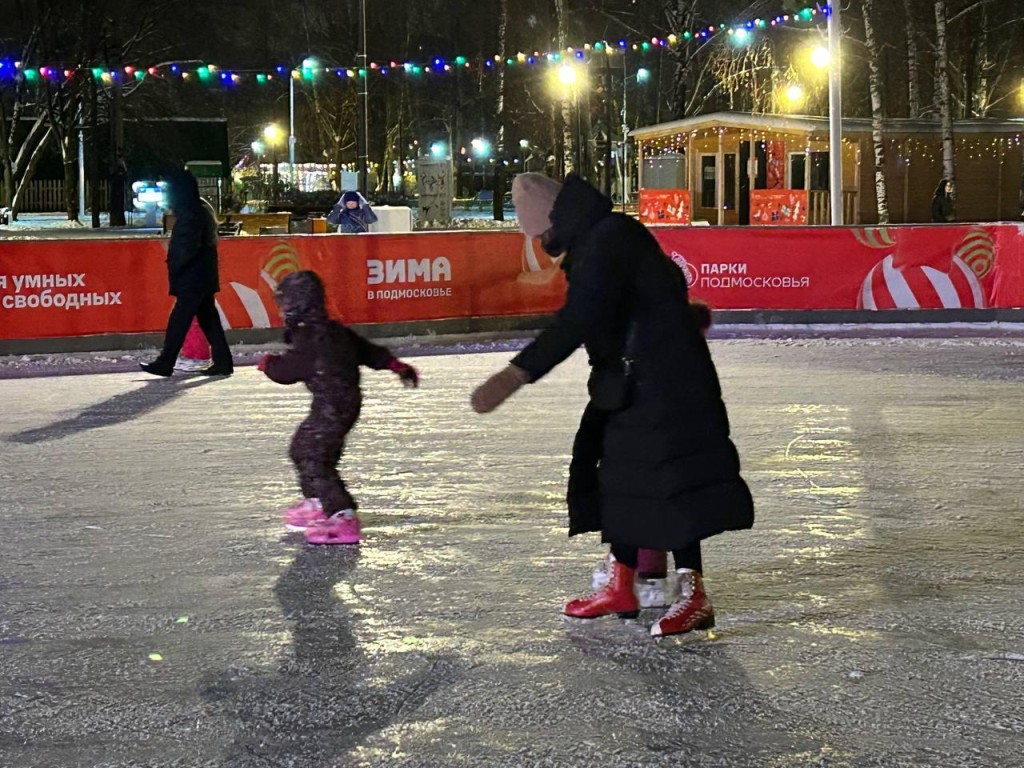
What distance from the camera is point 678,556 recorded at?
4.87 m

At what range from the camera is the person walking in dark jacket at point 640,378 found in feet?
14.8

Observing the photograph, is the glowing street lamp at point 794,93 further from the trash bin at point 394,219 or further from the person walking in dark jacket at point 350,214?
the person walking in dark jacket at point 350,214

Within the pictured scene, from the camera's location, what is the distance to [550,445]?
8.70 meters

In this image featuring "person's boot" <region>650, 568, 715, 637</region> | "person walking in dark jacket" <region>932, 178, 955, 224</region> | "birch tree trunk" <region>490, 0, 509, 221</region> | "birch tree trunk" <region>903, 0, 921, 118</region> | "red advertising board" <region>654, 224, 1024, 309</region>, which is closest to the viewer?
"person's boot" <region>650, 568, 715, 637</region>

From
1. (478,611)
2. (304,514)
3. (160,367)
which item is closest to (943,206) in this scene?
(160,367)

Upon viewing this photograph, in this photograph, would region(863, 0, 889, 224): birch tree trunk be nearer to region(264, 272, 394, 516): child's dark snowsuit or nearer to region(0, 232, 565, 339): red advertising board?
region(0, 232, 565, 339): red advertising board

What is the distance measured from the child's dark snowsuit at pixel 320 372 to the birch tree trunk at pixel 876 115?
1014 inches

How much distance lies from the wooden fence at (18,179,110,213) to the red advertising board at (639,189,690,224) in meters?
32.7

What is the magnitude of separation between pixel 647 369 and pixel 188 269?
25.7ft

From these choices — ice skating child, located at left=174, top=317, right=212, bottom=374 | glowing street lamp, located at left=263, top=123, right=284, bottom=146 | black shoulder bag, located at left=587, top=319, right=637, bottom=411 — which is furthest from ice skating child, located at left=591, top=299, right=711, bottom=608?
glowing street lamp, located at left=263, top=123, right=284, bottom=146

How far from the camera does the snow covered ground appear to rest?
395 cm

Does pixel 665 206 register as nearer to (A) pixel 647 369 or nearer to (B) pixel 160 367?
(B) pixel 160 367

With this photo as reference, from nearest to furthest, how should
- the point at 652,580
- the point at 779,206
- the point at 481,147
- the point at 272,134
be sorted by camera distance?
the point at 652,580
the point at 779,206
the point at 272,134
the point at 481,147

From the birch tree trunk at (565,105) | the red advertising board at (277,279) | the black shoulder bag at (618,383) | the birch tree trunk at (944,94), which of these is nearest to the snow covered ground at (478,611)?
the black shoulder bag at (618,383)
